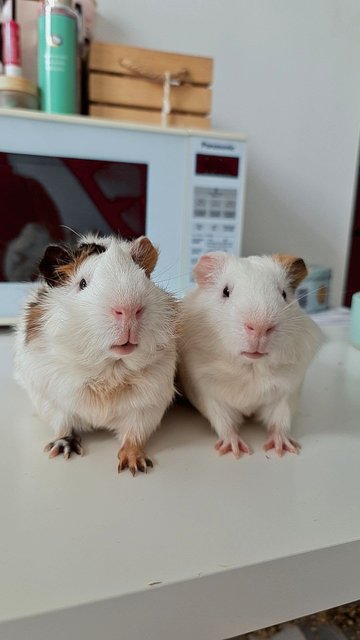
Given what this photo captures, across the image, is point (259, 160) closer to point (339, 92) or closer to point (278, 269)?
point (339, 92)

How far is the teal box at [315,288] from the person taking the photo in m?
1.36

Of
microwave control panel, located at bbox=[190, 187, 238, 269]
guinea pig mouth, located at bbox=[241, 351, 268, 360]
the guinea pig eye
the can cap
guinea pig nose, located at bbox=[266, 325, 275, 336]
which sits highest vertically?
the can cap

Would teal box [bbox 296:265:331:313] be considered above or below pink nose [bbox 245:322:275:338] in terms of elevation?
below

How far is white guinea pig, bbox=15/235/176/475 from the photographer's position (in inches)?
17.5

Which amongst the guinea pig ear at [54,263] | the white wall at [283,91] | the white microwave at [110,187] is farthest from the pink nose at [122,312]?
the white wall at [283,91]

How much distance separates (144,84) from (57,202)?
41 centimetres

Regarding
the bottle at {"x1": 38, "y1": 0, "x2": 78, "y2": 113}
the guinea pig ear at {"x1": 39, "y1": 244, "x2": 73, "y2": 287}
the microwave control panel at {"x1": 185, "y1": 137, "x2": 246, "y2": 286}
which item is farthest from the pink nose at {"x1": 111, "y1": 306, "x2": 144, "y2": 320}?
the bottle at {"x1": 38, "y1": 0, "x2": 78, "y2": 113}

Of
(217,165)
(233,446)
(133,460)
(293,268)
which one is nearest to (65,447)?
(133,460)

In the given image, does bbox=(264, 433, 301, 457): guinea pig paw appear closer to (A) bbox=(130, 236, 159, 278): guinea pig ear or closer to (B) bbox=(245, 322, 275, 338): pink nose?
(B) bbox=(245, 322, 275, 338): pink nose

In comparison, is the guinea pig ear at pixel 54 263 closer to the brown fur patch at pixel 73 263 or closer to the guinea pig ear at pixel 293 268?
the brown fur patch at pixel 73 263

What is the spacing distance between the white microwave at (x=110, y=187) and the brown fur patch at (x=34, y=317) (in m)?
0.45

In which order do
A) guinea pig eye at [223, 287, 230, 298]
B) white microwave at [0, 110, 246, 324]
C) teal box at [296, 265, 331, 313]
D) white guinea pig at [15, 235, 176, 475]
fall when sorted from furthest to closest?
teal box at [296, 265, 331, 313] < white microwave at [0, 110, 246, 324] < guinea pig eye at [223, 287, 230, 298] < white guinea pig at [15, 235, 176, 475]

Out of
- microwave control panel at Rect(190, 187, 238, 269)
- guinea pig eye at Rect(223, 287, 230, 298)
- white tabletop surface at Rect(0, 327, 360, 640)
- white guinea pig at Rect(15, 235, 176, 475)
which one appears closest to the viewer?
white tabletop surface at Rect(0, 327, 360, 640)

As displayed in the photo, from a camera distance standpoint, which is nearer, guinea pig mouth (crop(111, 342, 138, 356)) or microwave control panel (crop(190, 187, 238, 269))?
guinea pig mouth (crop(111, 342, 138, 356))
